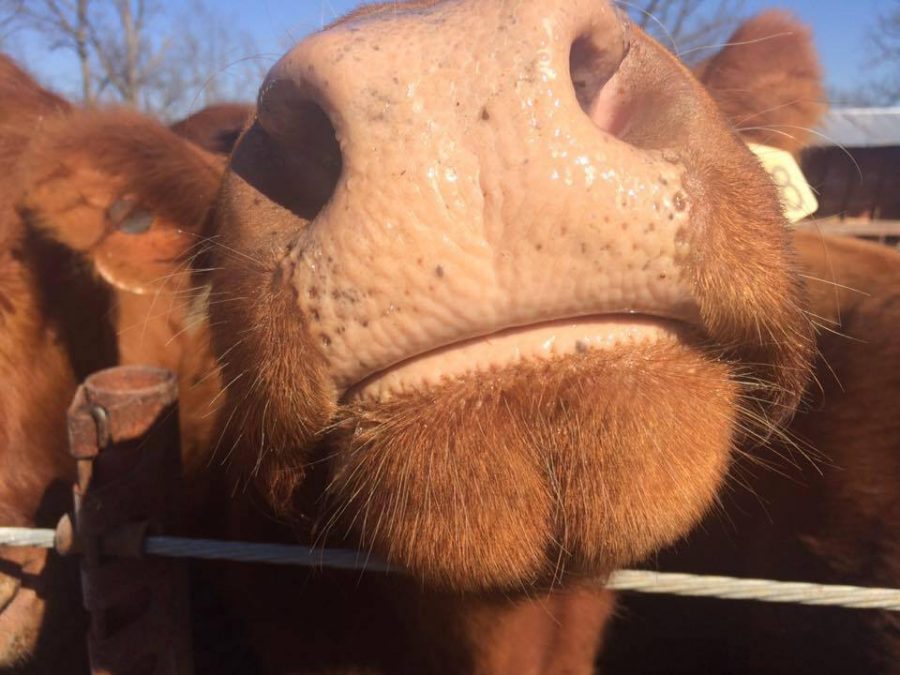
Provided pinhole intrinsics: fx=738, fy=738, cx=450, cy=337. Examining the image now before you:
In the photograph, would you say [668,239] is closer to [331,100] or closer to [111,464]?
[331,100]

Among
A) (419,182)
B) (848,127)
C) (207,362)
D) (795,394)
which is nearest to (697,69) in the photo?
(795,394)

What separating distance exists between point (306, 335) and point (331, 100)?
1.07 feet

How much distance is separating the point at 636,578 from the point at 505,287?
0.96 metres

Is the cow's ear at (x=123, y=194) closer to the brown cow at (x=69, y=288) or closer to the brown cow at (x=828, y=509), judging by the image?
the brown cow at (x=69, y=288)

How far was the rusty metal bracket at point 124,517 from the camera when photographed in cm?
156

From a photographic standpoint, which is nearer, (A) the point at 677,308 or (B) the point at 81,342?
(A) the point at 677,308

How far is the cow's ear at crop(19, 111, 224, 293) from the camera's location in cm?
188

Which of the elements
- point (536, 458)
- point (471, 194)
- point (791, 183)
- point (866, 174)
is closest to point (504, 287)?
point (471, 194)

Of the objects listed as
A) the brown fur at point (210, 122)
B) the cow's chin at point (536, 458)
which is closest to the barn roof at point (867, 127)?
the brown fur at point (210, 122)

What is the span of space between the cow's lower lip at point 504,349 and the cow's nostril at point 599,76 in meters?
0.32

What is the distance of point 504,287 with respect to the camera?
96 centimetres

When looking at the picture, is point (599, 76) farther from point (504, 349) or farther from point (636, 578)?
point (636, 578)

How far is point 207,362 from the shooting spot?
2037 mm

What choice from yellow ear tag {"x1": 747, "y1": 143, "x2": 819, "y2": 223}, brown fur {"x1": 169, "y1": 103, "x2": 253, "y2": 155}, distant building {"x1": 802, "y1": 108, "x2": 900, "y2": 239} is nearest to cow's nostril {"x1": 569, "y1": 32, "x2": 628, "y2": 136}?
yellow ear tag {"x1": 747, "y1": 143, "x2": 819, "y2": 223}
